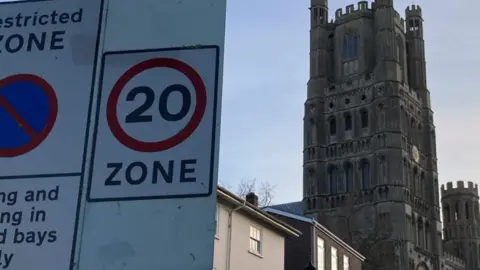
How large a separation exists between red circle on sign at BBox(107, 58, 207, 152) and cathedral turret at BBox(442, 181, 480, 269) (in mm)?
115529

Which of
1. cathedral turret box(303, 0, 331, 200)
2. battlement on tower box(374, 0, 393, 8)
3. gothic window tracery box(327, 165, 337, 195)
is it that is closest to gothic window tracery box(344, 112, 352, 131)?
cathedral turret box(303, 0, 331, 200)

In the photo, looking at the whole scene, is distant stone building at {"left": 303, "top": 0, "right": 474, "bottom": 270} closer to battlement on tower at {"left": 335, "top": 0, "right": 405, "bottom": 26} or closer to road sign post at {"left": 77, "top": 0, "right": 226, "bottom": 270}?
battlement on tower at {"left": 335, "top": 0, "right": 405, "bottom": 26}

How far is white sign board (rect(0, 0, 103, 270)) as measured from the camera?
11.0 feet

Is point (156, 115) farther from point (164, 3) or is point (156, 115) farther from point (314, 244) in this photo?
point (314, 244)

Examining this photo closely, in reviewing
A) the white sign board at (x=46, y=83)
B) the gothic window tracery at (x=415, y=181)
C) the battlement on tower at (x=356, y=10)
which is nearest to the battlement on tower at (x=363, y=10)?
the battlement on tower at (x=356, y=10)

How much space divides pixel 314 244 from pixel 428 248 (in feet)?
200

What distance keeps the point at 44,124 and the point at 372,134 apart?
83807mm

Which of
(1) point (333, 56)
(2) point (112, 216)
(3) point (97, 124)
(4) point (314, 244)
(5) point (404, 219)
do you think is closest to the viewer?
(2) point (112, 216)

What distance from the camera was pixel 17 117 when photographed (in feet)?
11.8

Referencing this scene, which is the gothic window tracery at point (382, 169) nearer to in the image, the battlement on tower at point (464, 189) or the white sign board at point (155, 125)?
the battlement on tower at point (464, 189)

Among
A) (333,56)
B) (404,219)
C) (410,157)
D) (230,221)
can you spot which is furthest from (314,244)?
(333,56)

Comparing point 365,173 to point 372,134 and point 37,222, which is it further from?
point 37,222

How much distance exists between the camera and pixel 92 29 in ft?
12.0

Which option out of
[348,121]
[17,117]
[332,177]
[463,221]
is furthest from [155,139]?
[463,221]
